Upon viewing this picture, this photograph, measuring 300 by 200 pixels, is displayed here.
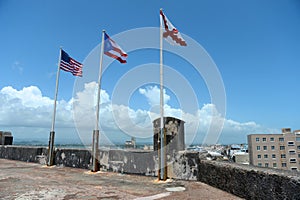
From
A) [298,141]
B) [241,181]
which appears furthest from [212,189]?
[298,141]

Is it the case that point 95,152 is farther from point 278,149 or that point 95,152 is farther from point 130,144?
point 278,149

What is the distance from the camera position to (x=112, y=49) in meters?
8.30

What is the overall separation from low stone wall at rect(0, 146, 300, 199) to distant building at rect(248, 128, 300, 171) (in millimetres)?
64389

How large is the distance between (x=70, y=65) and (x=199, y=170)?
25.0 feet

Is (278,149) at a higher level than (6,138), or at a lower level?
lower

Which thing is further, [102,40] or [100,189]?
[102,40]

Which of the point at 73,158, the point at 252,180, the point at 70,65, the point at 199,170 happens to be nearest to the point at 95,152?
the point at 73,158

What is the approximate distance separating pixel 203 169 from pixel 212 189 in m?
0.73

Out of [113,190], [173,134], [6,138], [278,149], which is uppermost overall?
[173,134]

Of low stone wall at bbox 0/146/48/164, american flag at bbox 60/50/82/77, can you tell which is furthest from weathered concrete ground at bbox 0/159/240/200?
american flag at bbox 60/50/82/77

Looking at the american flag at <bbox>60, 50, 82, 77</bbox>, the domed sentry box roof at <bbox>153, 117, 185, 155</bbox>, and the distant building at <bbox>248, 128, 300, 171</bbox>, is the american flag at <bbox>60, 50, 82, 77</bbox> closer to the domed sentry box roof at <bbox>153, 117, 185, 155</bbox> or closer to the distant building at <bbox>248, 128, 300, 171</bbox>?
the domed sentry box roof at <bbox>153, 117, 185, 155</bbox>

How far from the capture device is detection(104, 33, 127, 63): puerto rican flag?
327 inches

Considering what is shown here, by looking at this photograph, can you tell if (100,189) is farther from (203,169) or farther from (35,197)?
(203,169)

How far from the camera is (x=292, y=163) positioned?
210 feet
